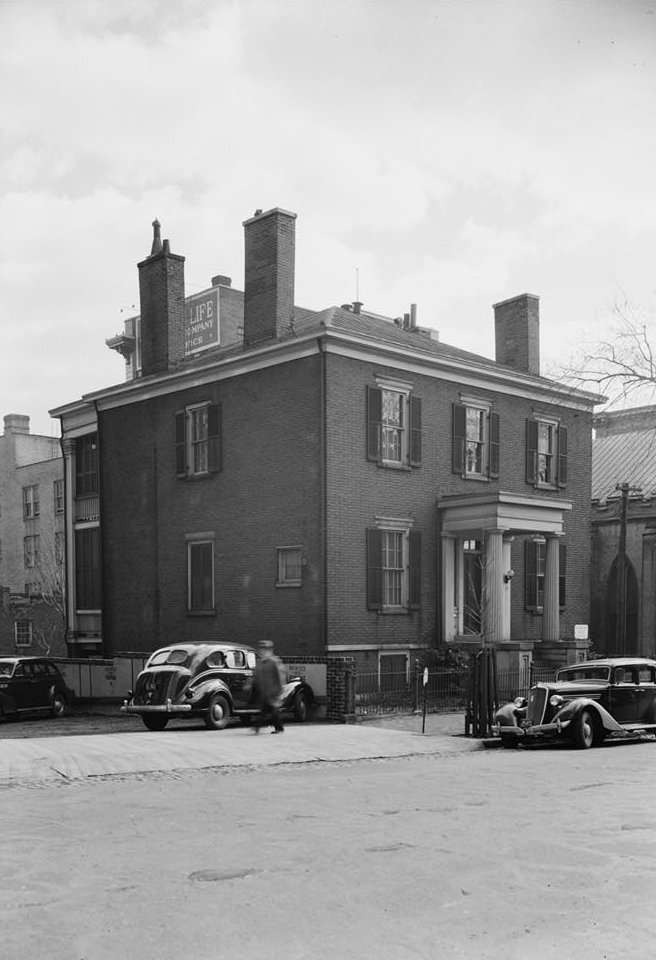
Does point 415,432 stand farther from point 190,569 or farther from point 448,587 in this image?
point 190,569

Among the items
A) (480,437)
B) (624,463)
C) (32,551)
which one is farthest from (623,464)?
(32,551)

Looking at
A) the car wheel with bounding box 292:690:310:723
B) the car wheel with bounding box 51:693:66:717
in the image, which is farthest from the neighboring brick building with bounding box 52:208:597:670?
the car wheel with bounding box 51:693:66:717

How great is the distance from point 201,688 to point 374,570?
7284mm

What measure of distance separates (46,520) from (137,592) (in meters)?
25.8

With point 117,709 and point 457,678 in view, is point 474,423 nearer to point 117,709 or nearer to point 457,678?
point 457,678

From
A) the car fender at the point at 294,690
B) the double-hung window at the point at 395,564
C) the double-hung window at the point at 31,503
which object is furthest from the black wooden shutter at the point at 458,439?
the double-hung window at the point at 31,503

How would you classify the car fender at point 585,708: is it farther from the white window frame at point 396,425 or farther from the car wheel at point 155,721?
the white window frame at point 396,425

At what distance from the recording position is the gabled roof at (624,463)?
38.3m

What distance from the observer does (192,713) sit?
20.6 meters

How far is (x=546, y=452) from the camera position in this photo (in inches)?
1273

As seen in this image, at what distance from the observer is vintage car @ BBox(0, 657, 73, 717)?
25359mm

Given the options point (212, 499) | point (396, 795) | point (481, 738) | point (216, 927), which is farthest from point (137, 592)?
point (216, 927)

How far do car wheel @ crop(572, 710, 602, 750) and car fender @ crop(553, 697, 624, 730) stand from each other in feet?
0.28

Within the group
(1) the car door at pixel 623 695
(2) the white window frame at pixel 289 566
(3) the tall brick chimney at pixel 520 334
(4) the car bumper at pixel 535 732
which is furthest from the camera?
(3) the tall brick chimney at pixel 520 334
